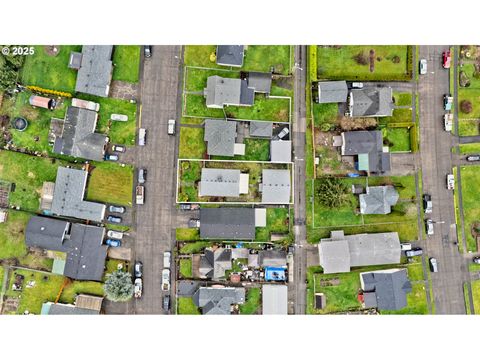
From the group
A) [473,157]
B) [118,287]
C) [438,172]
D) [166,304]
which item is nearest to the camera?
[118,287]

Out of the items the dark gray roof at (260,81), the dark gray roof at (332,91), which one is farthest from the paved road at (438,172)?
the dark gray roof at (260,81)

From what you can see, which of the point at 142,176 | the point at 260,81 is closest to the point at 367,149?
the point at 260,81

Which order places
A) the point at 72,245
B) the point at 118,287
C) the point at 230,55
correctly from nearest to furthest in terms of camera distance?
the point at 118,287, the point at 72,245, the point at 230,55

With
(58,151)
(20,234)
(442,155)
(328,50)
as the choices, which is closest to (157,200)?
(58,151)

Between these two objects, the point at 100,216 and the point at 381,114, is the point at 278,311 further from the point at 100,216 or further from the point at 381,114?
the point at 381,114

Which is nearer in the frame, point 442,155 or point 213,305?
point 213,305

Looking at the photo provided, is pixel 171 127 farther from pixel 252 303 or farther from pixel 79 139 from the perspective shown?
pixel 252 303

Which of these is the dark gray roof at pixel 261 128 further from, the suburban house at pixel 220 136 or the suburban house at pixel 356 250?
the suburban house at pixel 356 250
